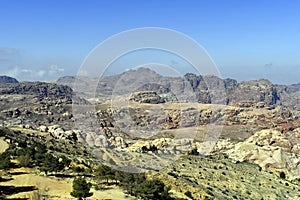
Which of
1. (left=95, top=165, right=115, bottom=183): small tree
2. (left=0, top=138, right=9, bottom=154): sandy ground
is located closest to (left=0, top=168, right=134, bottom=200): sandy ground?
(left=95, top=165, right=115, bottom=183): small tree

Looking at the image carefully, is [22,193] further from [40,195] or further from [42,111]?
[42,111]

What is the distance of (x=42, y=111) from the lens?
587 feet

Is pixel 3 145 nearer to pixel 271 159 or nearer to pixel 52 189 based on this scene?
pixel 52 189

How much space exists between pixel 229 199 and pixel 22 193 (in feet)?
71.1

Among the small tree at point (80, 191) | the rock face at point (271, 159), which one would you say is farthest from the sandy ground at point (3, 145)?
the rock face at point (271, 159)

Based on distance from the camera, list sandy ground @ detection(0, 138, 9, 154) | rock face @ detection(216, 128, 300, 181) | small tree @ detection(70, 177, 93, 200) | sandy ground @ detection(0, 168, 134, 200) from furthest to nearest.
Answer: rock face @ detection(216, 128, 300, 181)
sandy ground @ detection(0, 138, 9, 154)
sandy ground @ detection(0, 168, 134, 200)
small tree @ detection(70, 177, 93, 200)

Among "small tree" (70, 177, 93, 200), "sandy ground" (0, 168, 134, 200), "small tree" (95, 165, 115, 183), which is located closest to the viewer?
"small tree" (70, 177, 93, 200)

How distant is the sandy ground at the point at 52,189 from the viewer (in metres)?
29.3

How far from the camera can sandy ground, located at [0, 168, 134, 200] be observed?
29.3 meters

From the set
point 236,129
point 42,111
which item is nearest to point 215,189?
point 236,129

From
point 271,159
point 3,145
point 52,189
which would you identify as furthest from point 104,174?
point 271,159

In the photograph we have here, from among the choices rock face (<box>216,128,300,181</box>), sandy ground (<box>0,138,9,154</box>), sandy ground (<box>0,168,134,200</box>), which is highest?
sandy ground (<box>0,138,9,154</box>)

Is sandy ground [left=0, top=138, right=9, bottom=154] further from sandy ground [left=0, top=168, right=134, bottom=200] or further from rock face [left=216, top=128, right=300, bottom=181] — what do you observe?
rock face [left=216, top=128, right=300, bottom=181]

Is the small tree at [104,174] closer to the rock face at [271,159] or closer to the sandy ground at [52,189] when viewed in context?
the sandy ground at [52,189]
